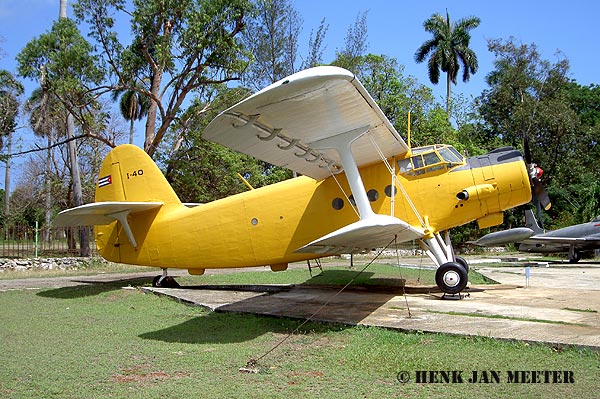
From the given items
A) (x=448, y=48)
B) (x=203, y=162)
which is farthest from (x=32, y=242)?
(x=448, y=48)

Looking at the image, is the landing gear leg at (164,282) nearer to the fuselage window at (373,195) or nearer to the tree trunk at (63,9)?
the fuselage window at (373,195)

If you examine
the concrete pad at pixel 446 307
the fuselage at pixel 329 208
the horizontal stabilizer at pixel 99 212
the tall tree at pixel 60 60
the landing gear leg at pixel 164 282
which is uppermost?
the tall tree at pixel 60 60

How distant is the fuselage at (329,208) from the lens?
10.9 metres

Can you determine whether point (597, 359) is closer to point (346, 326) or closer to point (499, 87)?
point (346, 326)

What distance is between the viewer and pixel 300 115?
24.6 ft

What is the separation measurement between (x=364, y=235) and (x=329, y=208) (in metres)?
3.59

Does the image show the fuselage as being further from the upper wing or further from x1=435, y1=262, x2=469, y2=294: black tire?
the upper wing

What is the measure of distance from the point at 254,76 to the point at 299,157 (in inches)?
992

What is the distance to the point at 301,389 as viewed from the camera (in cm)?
487

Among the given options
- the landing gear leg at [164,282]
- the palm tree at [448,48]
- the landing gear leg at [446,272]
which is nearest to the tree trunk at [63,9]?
the landing gear leg at [164,282]

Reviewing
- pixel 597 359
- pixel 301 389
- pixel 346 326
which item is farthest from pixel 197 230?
pixel 597 359

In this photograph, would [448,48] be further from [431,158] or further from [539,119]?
[431,158]

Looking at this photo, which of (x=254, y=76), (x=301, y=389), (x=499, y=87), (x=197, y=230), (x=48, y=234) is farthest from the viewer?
(x=499, y=87)

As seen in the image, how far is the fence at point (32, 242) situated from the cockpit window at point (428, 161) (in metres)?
16.5
